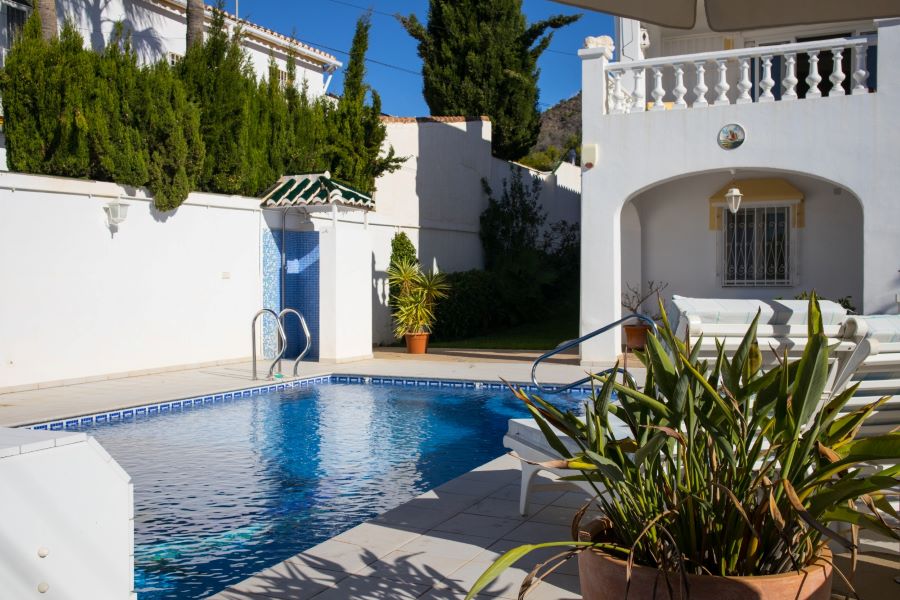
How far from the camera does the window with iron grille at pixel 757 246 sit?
15.5m

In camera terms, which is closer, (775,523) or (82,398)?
(775,523)

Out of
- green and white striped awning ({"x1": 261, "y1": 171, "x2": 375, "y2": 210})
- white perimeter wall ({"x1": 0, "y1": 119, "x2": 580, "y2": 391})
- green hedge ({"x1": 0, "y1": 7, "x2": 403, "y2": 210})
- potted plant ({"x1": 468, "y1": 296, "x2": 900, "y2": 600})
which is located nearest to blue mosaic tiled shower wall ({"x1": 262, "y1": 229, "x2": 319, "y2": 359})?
white perimeter wall ({"x1": 0, "y1": 119, "x2": 580, "y2": 391})

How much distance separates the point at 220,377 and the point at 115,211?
2.86 meters

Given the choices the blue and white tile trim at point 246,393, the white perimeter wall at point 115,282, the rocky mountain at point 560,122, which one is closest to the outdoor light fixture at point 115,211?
the white perimeter wall at point 115,282

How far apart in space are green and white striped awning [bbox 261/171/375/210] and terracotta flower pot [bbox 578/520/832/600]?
41.4 feet

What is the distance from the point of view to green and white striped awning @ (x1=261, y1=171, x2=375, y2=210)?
1492cm

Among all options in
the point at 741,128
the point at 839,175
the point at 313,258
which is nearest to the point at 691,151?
the point at 741,128

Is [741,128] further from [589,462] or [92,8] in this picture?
[92,8]

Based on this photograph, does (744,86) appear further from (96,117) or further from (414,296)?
(96,117)

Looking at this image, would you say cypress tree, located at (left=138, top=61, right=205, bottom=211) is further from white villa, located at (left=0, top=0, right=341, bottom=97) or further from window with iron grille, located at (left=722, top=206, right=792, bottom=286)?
window with iron grille, located at (left=722, top=206, right=792, bottom=286)

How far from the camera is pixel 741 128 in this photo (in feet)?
43.7

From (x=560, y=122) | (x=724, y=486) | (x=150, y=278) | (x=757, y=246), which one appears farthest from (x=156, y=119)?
(x=560, y=122)

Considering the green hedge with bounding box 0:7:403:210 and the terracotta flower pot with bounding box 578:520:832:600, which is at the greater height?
the green hedge with bounding box 0:7:403:210

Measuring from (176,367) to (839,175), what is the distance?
1066 cm
